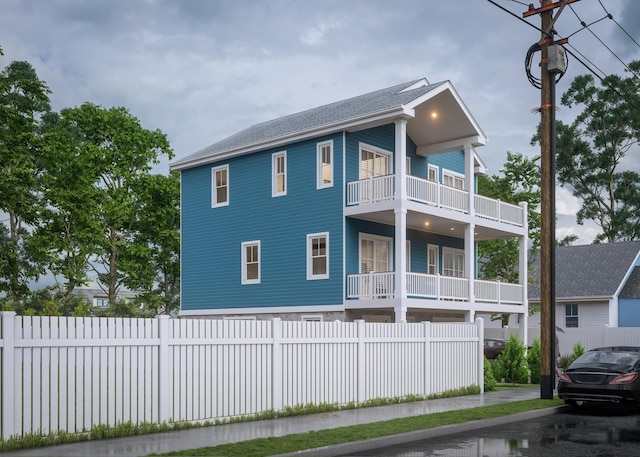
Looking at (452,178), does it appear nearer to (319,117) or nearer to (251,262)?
(319,117)

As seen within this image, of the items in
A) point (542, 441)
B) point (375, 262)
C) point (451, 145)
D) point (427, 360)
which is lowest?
point (542, 441)

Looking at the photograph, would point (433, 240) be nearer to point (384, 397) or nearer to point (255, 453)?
point (384, 397)

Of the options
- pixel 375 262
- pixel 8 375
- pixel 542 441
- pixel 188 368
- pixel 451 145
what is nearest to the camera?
pixel 8 375

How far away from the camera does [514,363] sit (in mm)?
25406

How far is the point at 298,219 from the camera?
28.7 m

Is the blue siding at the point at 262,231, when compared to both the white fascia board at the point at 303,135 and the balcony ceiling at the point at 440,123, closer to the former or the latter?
the white fascia board at the point at 303,135

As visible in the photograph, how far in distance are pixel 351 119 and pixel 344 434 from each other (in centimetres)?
1576

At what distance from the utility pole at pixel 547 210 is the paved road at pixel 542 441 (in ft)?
8.81

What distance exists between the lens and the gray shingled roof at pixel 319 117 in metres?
27.4

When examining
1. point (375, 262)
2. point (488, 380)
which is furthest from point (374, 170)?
point (488, 380)

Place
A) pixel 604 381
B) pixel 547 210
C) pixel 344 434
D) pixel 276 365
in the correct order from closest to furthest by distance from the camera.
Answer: pixel 344 434 < pixel 276 365 < pixel 604 381 < pixel 547 210

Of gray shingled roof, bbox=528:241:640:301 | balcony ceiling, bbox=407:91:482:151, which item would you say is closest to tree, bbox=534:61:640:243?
gray shingled roof, bbox=528:241:640:301

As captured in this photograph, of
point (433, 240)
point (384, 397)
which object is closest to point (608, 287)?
point (433, 240)

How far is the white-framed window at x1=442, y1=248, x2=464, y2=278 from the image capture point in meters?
32.6
